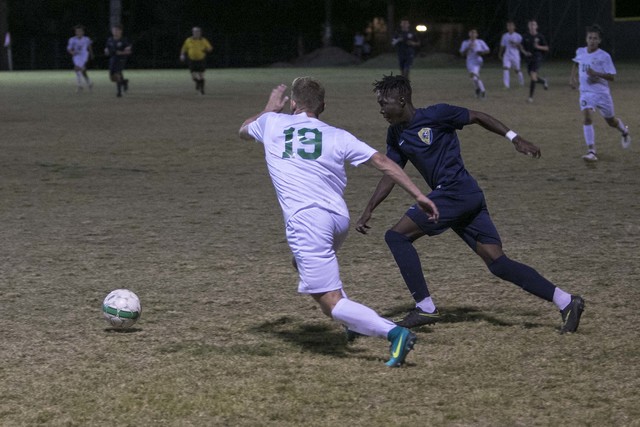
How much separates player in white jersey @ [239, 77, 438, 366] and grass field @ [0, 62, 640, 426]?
29 centimetres

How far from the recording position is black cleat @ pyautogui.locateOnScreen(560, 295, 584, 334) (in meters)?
6.84

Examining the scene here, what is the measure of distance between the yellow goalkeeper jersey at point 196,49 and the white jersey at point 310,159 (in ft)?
93.3

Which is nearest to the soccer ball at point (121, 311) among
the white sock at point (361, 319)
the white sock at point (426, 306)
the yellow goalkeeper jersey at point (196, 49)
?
the white sock at point (361, 319)

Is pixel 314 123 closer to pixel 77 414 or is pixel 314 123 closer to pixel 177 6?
pixel 77 414

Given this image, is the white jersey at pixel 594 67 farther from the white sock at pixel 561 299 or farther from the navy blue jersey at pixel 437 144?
the white sock at pixel 561 299

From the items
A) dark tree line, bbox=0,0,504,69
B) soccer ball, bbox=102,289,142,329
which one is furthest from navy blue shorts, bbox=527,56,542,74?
dark tree line, bbox=0,0,504,69

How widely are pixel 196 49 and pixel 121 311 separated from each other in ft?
95.2

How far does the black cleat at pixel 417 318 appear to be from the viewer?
7055 mm

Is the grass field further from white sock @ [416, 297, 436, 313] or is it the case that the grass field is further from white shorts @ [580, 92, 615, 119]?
white shorts @ [580, 92, 615, 119]

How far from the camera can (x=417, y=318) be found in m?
7.09

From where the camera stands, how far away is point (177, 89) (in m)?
37.8

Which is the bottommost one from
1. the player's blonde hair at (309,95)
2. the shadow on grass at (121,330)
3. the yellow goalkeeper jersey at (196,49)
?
the shadow on grass at (121,330)

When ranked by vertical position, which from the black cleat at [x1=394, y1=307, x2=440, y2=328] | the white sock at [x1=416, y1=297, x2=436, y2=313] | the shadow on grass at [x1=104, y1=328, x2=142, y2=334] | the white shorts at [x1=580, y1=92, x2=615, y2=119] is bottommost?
the shadow on grass at [x1=104, y1=328, x2=142, y2=334]

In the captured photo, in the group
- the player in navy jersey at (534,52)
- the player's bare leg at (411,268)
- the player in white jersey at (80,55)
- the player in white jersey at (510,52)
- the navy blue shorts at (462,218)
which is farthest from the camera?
the player in white jersey at (80,55)
